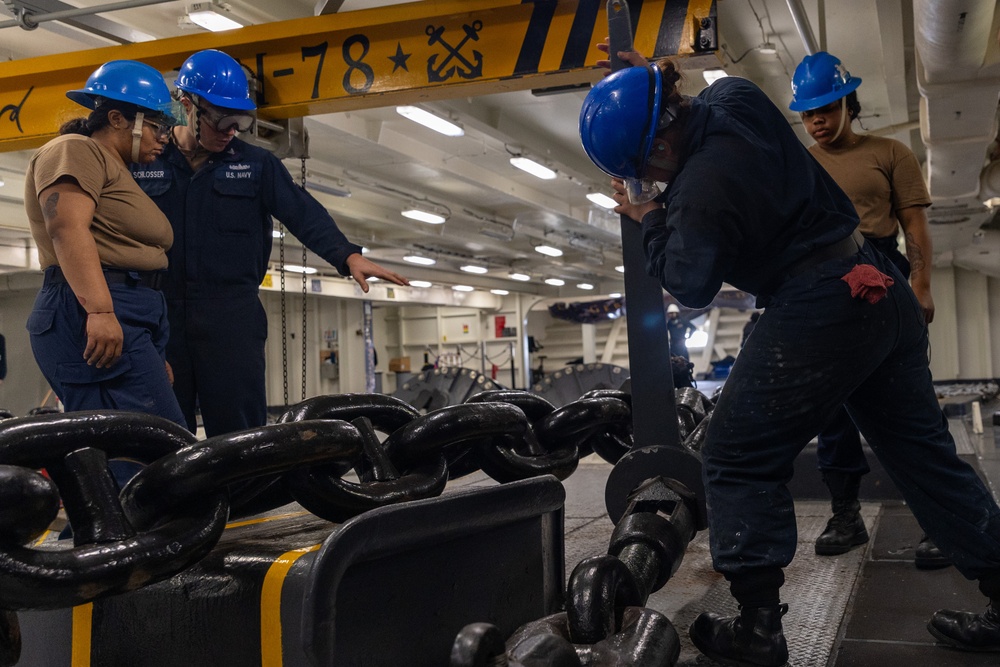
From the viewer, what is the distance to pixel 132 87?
7.98 ft

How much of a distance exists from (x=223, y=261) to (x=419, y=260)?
15586mm

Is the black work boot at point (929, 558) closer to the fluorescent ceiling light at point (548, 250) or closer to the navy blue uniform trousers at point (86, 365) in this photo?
the navy blue uniform trousers at point (86, 365)

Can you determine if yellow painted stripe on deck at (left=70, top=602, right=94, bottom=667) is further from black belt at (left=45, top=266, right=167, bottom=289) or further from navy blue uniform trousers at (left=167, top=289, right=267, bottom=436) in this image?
navy blue uniform trousers at (left=167, top=289, right=267, bottom=436)

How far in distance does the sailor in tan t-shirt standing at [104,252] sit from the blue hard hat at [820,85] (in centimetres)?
194

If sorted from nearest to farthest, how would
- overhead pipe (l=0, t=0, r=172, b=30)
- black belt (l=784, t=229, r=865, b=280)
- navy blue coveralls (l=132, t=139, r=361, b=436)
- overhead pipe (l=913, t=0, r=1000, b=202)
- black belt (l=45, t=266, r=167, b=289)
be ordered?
black belt (l=784, t=229, r=865, b=280) < black belt (l=45, t=266, r=167, b=289) < navy blue coveralls (l=132, t=139, r=361, b=436) < overhead pipe (l=0, t=0, r=172, b=30) < overhead pipe (l=913, t=0, r=1000, b=202)

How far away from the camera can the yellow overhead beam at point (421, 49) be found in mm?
4105

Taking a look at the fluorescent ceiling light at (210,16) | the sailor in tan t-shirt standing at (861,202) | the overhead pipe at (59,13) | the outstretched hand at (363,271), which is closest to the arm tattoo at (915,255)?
the sailor in tan t-shirt standing at (861,202)

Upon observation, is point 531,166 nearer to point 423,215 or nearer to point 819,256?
point 423,215

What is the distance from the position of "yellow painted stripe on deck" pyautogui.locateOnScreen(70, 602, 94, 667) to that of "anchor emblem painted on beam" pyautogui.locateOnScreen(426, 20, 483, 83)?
3.44 meters

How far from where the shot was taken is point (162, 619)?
4.44 feet

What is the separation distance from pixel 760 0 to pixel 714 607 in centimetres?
599

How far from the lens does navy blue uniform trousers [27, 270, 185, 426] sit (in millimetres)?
2227

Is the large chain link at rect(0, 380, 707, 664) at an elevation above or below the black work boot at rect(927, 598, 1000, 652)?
above

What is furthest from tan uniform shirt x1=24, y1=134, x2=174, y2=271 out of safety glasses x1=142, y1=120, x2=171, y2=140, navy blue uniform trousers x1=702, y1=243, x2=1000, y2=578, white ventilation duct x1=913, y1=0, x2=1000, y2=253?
white ventilation duct x1=913, y1=0, x2=1000, y2=253
